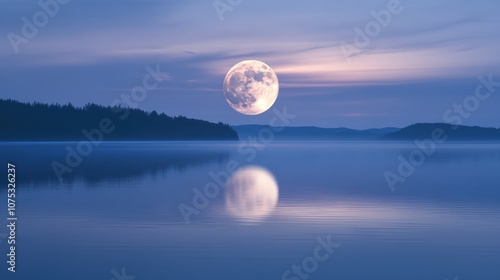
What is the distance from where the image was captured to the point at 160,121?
139750mm

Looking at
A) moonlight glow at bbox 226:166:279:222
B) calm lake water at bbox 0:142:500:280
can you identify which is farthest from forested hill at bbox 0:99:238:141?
calm lake water at bbox 0:142:500:280

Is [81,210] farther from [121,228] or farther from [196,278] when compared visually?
[196,278]

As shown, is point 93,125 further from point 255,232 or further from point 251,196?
point 255,232

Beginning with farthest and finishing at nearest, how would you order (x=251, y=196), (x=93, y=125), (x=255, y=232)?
(x=93, y=125)
(x=251, y=196)
(x=255, y=232)

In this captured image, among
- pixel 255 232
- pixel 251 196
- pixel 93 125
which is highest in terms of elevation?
pixel 93 125

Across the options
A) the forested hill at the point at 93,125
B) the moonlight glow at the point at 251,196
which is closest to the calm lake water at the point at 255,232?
the moonlight glow at the point at 251,196

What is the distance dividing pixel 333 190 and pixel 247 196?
2.78 metres

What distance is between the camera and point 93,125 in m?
117

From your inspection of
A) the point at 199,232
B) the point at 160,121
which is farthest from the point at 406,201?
the point at 160,121

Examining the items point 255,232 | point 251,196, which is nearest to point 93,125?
point 251,196

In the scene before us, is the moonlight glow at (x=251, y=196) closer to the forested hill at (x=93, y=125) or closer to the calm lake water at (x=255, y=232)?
the calm lake water at (x=255, y=232)

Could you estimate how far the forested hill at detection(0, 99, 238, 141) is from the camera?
102 m

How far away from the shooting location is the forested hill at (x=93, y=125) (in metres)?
102

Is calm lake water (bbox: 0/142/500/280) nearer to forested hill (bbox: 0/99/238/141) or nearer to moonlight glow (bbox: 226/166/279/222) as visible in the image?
moonlight glow (bbox: 226/166/279/222)
